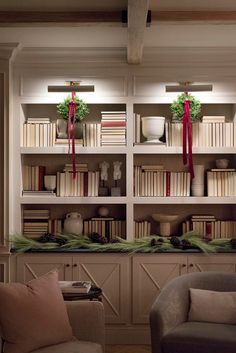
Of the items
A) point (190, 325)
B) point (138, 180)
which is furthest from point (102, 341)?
point (138, 180)

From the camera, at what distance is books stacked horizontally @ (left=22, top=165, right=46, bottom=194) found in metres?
5.54

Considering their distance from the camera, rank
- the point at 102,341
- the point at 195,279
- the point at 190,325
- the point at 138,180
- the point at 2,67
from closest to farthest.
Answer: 1. the point at 102,341
2. the point at 190,325
3. the point at 195,279
4. the point at 2,67
5. the point at 138,180

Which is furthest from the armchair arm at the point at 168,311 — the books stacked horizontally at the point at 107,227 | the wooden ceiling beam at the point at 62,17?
the wooden ceiling beam at the point at 62,17

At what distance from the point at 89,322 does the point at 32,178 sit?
7.10ft

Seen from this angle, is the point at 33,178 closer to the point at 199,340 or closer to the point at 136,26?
the point at 136,26

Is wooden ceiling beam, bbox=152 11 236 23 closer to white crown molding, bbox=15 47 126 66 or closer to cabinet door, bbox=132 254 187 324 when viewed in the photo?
white crown molding, bbox=15 47 126 66

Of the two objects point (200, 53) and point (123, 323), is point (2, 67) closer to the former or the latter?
point (200, 53)

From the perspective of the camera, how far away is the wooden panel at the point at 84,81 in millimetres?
5332

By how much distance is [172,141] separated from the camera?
5.44 meters

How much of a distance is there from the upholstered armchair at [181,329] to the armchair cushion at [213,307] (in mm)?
45

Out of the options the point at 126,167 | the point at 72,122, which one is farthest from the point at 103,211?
the point at 72,122

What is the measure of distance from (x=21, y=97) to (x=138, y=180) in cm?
134

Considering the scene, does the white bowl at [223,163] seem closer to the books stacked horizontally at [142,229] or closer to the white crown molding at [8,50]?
the books stacked horizontally at [142,229]

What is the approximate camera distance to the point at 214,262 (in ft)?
16.8
